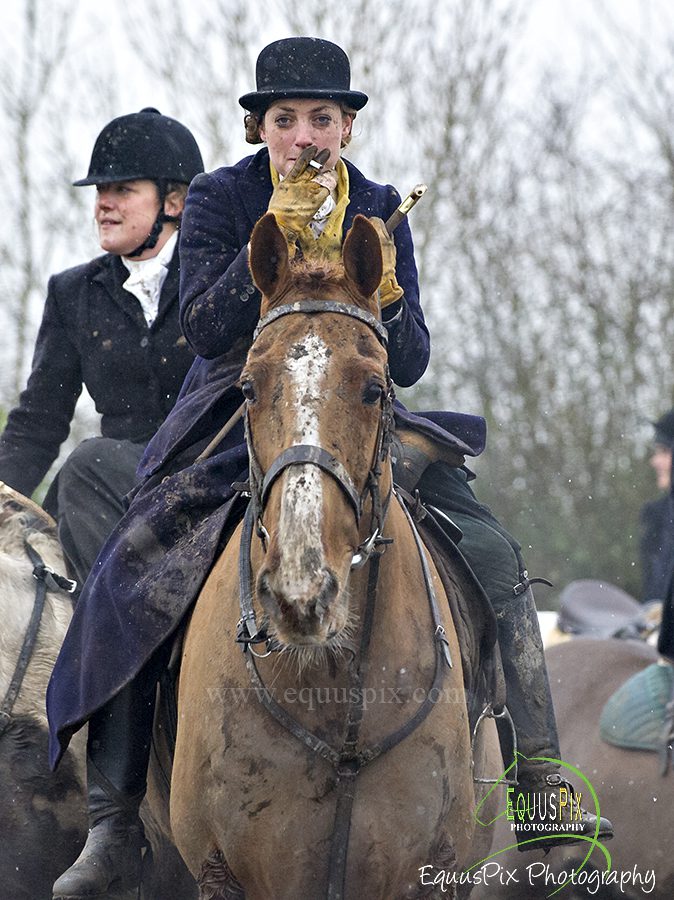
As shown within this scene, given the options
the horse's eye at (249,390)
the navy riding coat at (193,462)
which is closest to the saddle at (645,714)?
the navy riding coat at (193,462)

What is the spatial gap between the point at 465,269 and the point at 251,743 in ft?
52.7

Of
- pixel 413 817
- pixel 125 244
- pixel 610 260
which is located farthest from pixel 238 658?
pixel 610 260

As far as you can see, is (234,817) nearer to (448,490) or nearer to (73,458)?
(448,490)

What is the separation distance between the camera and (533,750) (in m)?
5.04

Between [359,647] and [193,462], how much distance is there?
3.72ft

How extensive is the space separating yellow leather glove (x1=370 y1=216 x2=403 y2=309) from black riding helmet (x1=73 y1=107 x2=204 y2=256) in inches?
95.2

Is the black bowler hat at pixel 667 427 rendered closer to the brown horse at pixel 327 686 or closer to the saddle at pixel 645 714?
the saddle at pixel 645 714

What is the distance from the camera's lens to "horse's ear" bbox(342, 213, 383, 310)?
3.94 m

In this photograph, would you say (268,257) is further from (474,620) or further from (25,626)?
(25,626)

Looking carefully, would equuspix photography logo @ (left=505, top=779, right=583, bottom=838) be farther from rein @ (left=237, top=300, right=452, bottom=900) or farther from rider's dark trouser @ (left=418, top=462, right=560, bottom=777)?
rein @ (left=237, top=300, right=452, bottom=900)

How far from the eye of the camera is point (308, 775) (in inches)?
158

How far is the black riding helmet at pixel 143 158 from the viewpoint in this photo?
6.46 metres

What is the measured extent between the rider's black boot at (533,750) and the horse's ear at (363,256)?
156 centimetres

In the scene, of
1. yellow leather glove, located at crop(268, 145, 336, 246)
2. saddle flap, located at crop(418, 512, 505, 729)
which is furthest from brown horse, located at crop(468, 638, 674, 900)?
yellow leather glove, located at crop(268, 145, 336, 246)
